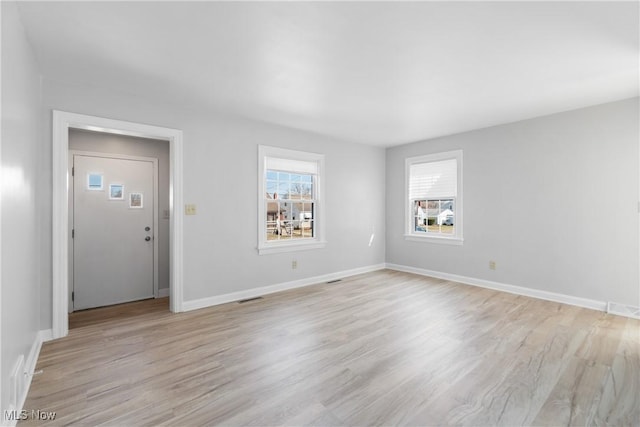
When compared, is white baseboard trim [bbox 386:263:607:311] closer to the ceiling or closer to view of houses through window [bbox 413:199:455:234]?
view of houses through window [bbox 413:199:455:234]

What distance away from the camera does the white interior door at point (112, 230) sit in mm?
4008

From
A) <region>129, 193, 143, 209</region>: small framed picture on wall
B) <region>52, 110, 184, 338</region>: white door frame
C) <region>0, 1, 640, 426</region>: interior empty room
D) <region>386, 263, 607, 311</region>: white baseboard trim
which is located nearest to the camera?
<region>0, 1, 640, 426</region>: interior empty room

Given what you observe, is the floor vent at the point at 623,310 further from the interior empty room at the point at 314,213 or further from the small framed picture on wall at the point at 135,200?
the small framed picture on wall at the point at 135,200

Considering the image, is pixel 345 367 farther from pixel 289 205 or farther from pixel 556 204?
pixel 556 204

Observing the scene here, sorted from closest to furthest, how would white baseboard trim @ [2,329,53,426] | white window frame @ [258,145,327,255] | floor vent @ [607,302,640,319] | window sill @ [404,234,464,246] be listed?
white baseboard trim @ [2,329,53,426] < floor vent @ [607,302,640,319] < white window frame @ [258,145,327,255] < window sill @ [404,234,464,246]

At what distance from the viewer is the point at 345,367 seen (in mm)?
2430

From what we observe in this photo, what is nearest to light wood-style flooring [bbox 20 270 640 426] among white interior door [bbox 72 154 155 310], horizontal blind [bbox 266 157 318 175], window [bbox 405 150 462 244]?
white interior door [bbox 72 154 155 310]

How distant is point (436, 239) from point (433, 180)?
3.55ft

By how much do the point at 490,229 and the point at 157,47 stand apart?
4.93 metres

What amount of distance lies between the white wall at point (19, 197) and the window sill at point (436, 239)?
5.38m

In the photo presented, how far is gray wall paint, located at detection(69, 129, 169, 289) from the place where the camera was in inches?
157

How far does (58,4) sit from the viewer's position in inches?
77.5

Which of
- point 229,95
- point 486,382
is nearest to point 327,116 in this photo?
point 229,95

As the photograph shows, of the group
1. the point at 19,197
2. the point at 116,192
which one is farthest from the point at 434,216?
the point at 19,197
